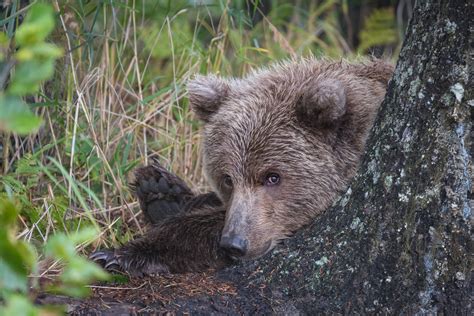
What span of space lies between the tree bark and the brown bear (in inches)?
25.3

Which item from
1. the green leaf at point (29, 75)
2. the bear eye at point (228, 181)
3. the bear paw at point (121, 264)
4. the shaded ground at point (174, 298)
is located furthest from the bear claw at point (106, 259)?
the green leaf at point (29, 75)

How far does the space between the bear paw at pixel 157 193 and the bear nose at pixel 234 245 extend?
0.91m

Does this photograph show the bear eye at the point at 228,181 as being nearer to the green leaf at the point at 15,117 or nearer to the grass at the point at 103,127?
the grass at the point at 103,127

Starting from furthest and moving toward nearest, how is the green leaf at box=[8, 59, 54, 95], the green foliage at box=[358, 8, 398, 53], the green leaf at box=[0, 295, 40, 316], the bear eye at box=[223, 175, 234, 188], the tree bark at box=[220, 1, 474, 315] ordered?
the green foliage at box=[358, 8, 398, 53] < the bear eye at box=[223, 175, 234, 188] < the tree bark at box=[220, 1, 474, 315] < the green leaf at box=[8, 59, 54, 95] < the green leaf at box=[0, 295, 40, 316]

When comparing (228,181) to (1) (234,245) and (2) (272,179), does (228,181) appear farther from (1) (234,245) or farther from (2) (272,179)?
(1) (234,245)

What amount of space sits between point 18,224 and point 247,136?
1.27 meters

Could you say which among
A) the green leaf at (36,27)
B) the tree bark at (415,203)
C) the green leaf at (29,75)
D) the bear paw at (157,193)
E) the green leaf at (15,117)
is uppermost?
the green leaf at (36,27)

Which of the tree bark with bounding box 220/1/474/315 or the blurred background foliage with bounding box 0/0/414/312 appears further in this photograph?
the blurred background foliage with bounding box 0/0/414/312

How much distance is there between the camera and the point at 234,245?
373 cm

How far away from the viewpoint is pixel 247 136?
412cm

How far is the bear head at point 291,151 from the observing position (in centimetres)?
396

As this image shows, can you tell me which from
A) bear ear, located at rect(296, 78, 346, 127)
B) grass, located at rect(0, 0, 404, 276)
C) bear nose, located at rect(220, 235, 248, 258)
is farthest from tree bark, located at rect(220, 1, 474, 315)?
grass, located at rect(0, 0, 404, 276)

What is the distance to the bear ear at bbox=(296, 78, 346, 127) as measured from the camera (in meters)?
3.89

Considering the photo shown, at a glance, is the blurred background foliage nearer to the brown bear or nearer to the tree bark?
the brown bear
